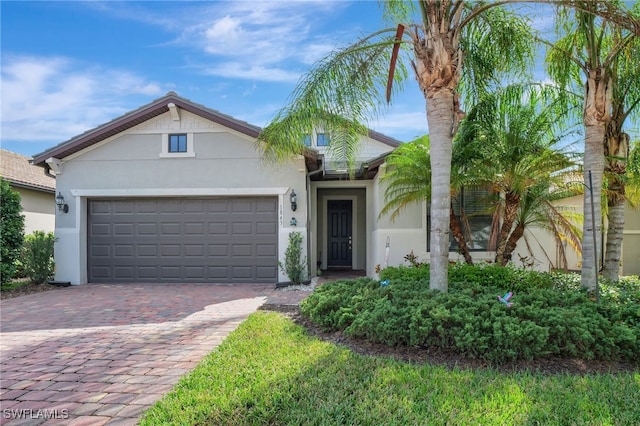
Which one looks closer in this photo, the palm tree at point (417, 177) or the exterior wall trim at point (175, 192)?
the palm tree at point (417, 177)

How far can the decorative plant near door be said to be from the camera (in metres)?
10.0

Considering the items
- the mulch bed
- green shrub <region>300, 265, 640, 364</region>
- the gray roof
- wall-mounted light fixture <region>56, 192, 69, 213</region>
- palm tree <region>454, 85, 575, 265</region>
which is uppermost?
the gray roof

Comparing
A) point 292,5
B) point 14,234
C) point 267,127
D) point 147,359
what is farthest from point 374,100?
point 14,234

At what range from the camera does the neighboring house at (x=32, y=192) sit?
13109 mm

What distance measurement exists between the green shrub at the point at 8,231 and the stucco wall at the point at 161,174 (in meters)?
0.95

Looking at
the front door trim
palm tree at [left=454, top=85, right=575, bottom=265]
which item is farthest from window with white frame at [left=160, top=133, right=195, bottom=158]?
palm tree at [left=454, top=85, right=575, bottom=265]

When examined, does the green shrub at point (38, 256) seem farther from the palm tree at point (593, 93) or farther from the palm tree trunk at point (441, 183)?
the palm tree at point (593, 93)

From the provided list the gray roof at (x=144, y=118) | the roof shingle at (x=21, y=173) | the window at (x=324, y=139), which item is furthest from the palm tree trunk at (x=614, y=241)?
the roof shingle at (x=21, y=173)

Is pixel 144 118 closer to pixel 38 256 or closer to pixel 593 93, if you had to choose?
pixel 38 256

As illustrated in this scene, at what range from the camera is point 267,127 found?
7.16 m

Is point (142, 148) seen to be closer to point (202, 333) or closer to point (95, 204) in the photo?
point (95, 204)

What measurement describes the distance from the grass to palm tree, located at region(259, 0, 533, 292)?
2064 mm

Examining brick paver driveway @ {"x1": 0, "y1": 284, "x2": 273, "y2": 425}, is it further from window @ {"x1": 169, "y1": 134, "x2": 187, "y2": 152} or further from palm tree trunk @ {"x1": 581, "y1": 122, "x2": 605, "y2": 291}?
palm tree trunk @ {"x1": 581, "y1": 122, "x2": 605, "y2": 291}

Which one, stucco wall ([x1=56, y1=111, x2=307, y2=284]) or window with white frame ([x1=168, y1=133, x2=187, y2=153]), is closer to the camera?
stucco wall ([x1=56, y1=111, x2=307, y2=284])
